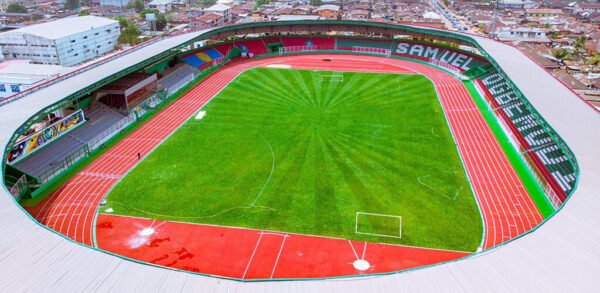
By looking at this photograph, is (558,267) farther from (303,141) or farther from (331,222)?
(303,141)

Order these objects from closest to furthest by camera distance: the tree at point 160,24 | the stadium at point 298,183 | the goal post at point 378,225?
the stadium at point 298,183
the goal post at point 378,225
the tree at point 160,24

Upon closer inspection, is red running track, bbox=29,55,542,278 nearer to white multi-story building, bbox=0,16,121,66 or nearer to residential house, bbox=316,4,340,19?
white multi-story building, bbox=0,16,121,66

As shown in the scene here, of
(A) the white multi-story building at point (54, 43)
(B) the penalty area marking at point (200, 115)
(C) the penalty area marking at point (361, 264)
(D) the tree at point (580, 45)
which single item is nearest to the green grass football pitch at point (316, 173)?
(B) the penalty area marking at point (200, 115)

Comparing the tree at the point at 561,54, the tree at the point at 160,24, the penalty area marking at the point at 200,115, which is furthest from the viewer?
the tree at the point at 160,24

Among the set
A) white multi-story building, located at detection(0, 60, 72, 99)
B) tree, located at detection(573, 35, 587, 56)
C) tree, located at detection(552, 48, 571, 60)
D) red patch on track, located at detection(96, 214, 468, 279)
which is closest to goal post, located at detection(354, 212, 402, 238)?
red patch on track, located at detection(96, 214, 468, 279)

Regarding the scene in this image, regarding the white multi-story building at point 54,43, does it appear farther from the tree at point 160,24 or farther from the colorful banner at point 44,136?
the colorful banner at point 44,136

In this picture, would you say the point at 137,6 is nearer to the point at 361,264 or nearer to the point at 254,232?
the point at 254,232

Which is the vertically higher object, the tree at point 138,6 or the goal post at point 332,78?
the goal post at point 332,78

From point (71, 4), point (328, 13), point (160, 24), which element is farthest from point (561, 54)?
point (71, 4)

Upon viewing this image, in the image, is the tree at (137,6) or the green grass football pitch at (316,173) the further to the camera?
the tree at (137,6)
